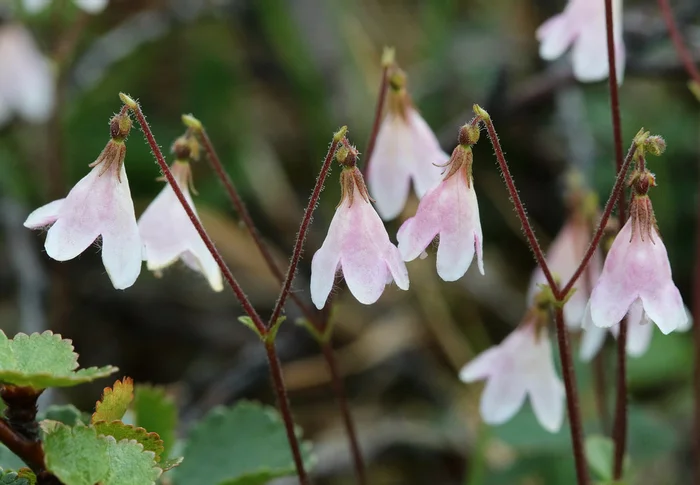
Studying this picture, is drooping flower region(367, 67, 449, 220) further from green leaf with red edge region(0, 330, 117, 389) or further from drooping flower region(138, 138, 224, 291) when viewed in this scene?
green leaf with red edge region(0, 330, 117, 389)

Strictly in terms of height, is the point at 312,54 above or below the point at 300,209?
above

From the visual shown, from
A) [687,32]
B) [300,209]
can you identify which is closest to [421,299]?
[300,209]

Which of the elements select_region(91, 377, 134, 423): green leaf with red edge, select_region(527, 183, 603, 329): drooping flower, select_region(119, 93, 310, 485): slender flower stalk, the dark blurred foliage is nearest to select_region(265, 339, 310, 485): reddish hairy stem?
select_region(119, 93, 310, 485): slender flower stalk

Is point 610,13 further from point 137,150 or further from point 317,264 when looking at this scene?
point 137,150

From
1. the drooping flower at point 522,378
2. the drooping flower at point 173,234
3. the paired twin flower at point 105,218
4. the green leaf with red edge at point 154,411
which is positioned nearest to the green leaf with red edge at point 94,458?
the paired twin flower at point 105,218

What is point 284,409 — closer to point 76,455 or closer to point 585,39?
point 76,455
